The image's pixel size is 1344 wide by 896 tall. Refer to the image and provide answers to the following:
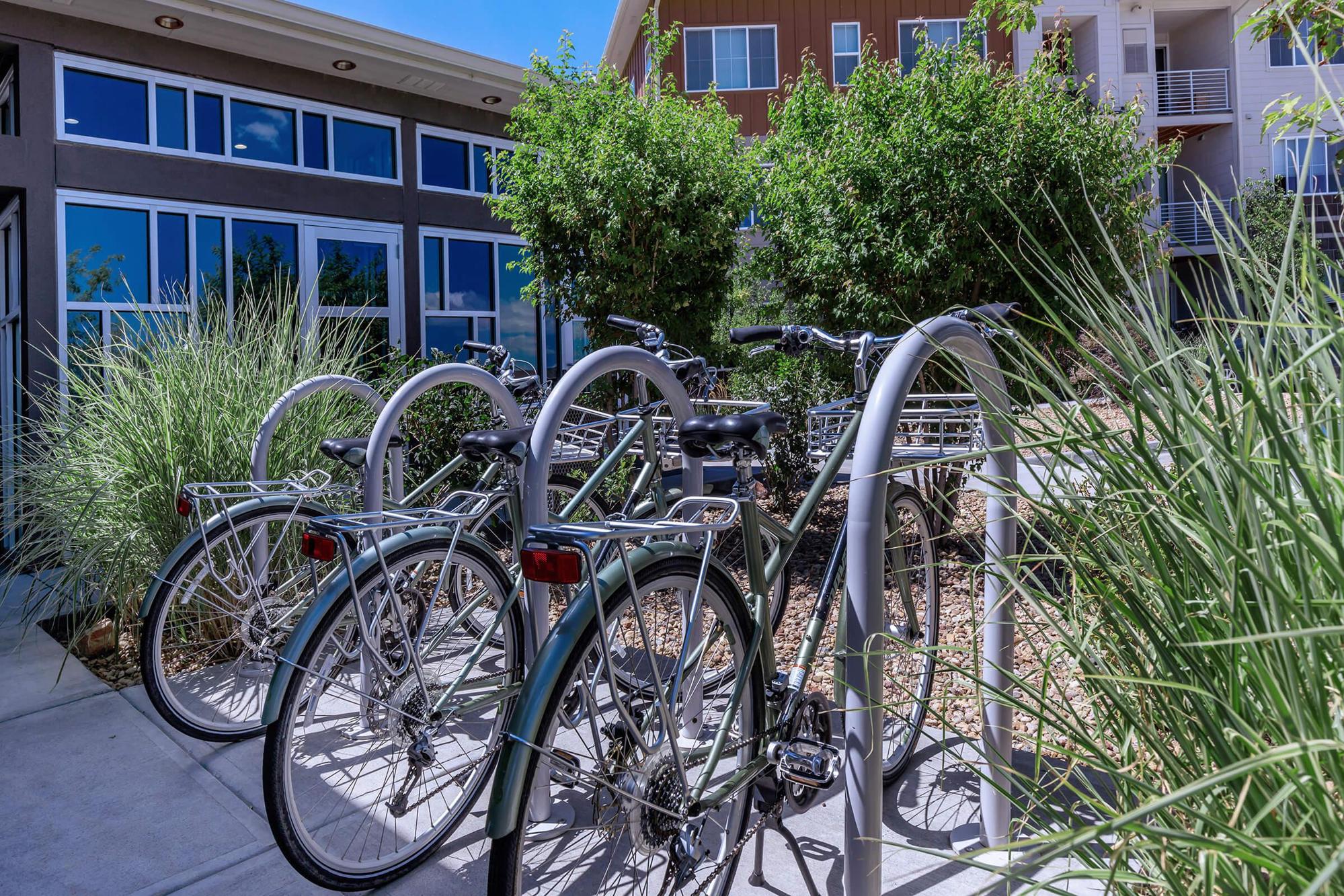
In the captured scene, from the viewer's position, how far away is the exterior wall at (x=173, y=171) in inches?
272

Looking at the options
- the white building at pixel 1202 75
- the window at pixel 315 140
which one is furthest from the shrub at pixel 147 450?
the white building at pixel 1202 75

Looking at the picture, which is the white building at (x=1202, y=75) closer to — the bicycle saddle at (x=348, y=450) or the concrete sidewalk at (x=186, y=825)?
the bicycle saddle at (x=348, y=450)

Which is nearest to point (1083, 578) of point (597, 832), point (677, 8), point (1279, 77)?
point (597, 832)

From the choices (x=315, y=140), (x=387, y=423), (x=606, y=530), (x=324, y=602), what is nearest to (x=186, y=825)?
(x=324, y=602)

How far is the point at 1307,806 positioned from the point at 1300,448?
461mm

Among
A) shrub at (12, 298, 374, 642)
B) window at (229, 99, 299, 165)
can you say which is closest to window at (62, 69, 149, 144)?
window at (229, 99, 299, 165)

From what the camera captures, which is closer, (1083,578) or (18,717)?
(1083,578)

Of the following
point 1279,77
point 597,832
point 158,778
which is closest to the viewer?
point 597,832

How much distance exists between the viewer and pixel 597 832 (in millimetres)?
2105

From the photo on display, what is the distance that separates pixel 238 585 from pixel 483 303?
22.5 feet

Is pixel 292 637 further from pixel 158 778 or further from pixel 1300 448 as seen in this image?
pixel 1300 448

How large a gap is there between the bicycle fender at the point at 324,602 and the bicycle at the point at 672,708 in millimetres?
601

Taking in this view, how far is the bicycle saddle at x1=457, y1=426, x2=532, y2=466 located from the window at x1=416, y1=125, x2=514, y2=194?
7.70 m

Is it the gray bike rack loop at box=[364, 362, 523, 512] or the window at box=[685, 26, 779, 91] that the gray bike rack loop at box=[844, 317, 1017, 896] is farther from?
the window at box=[685, 26, 779, 91]
